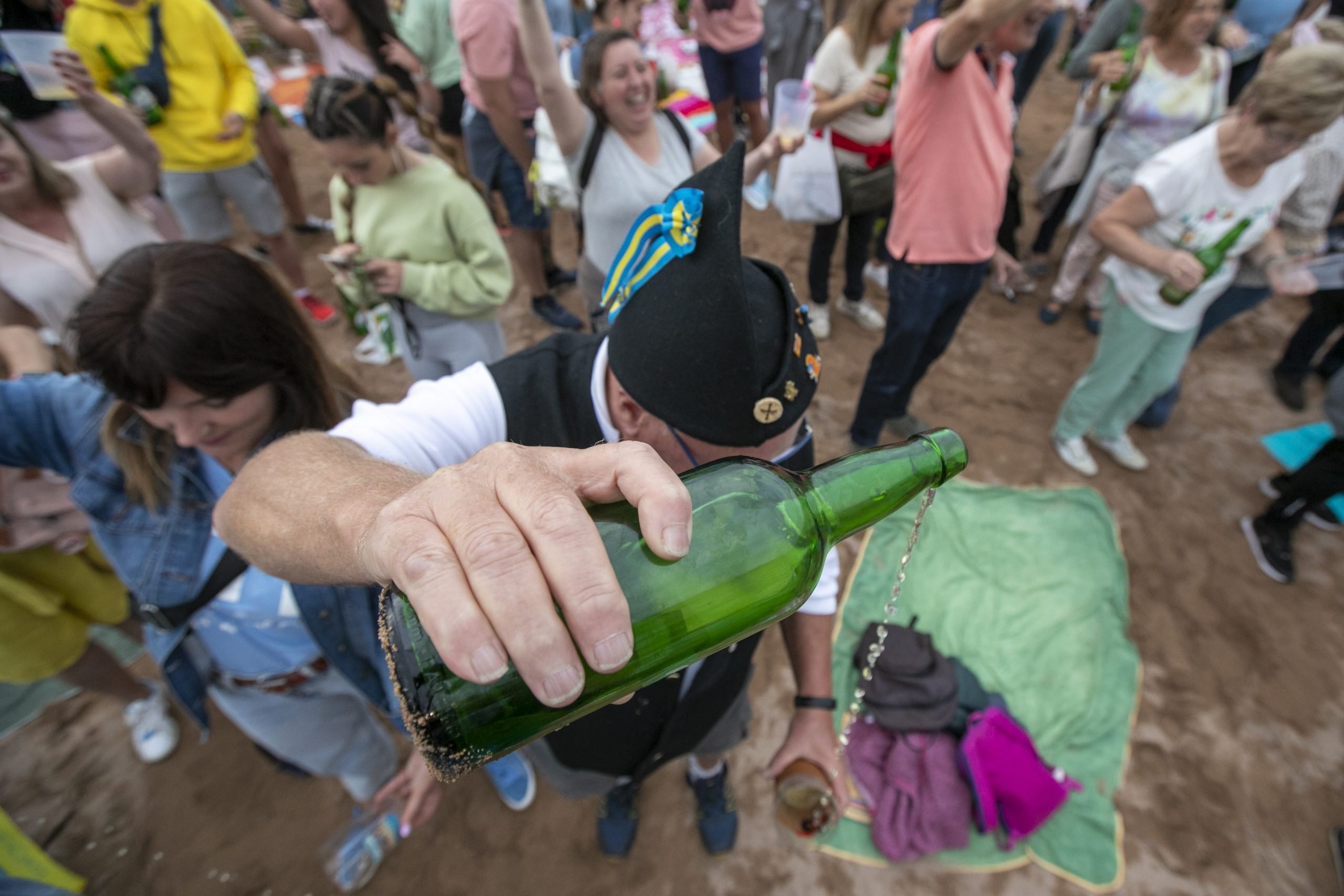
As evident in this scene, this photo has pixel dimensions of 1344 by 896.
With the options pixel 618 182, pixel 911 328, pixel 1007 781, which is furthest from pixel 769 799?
pixel 618 182

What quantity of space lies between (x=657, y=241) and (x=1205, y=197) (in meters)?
3.02

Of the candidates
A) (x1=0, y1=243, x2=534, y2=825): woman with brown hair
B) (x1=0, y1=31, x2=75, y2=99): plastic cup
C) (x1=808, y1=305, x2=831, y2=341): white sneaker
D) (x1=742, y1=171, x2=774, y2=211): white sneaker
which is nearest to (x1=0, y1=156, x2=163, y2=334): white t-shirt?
(x1=0, y1=31, x2=75, y2=99): plastic cup

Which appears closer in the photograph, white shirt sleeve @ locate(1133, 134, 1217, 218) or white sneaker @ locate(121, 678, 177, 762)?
white shirt sleeve @ locate(1133, 134, 1217, 218)

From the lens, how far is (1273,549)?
3529 millimetres

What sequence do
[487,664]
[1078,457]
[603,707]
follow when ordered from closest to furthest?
[487,664], [603,707], [1078,457]

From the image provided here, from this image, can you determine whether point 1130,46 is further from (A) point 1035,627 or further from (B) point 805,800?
(B) point 805,800

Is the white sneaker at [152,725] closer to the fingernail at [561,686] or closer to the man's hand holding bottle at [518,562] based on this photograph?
the man's hand holding bottle at [518,562]

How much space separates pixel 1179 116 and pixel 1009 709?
386 cm

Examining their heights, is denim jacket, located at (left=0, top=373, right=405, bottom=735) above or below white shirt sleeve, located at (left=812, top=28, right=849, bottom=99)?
below

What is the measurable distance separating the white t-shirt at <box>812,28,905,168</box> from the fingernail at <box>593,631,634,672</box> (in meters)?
3.68

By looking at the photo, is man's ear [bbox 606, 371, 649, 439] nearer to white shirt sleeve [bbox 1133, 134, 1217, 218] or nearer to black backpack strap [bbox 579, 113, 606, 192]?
black backpack strap [bbox 579, 113, 606, 192]

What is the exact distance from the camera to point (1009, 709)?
2.96m

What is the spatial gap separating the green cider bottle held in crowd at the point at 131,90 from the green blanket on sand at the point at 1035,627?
16.6 ft

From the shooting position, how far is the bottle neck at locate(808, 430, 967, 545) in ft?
2.91
